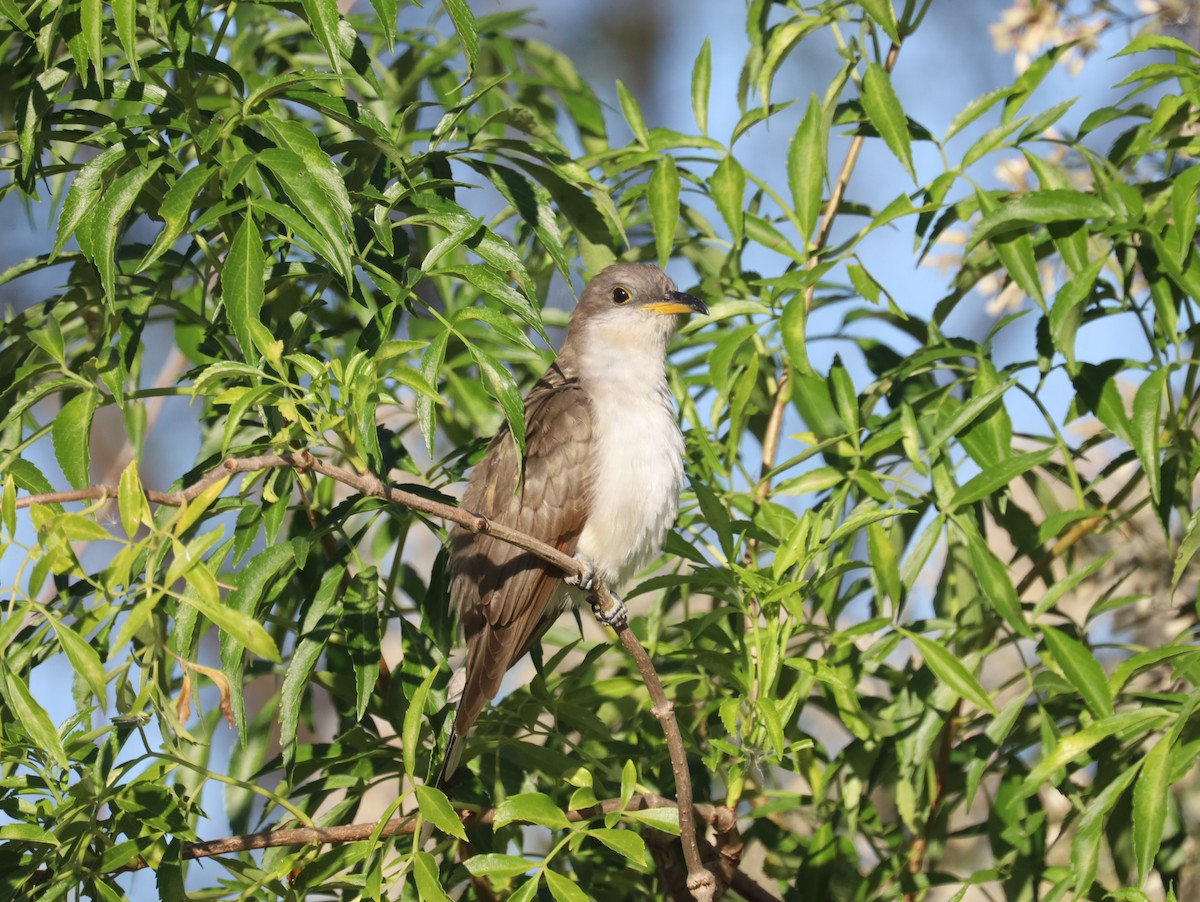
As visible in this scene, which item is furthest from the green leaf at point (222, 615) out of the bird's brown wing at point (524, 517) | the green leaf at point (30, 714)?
the bird's brown wing at point (524, 517)

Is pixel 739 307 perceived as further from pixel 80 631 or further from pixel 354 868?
pixel 80 631

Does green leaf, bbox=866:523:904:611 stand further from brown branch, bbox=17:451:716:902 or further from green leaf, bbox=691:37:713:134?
green leaf, bbox=691:37:713:134

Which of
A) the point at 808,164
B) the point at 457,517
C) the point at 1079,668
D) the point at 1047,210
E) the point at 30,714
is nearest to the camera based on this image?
the point at 30,714

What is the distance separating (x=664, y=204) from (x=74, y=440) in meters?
1.63

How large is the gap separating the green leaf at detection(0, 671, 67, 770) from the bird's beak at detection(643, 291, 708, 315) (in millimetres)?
2371

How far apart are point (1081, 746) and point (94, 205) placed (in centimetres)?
240

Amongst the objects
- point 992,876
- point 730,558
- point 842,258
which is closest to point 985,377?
point 842,258

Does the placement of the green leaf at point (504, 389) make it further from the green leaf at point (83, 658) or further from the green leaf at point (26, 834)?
the green leaf at point (26, 834)

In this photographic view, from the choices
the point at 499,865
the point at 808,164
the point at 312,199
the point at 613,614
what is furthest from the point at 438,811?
the point at 808,164

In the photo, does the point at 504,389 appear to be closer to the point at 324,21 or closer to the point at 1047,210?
the point at 324,21

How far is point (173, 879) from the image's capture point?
2723 mm

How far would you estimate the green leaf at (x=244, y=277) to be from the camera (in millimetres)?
2639

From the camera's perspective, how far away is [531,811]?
264 centimetres

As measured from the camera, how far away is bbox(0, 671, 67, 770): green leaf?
2102 millimetres
